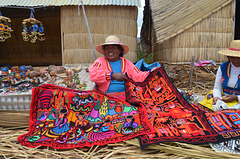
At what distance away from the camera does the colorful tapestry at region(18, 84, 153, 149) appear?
1722mm

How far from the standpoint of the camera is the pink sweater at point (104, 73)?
2.50 m

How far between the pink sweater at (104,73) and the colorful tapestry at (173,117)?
214mm

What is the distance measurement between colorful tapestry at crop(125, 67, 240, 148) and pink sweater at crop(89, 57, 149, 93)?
8.4 inches

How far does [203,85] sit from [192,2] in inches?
88.0

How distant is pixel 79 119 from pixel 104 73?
0.76 m

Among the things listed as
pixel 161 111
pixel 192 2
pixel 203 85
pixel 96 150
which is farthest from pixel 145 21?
A: pixel 96 150

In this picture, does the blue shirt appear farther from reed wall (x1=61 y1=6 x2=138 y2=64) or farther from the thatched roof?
Result: reed wall (x1=61 y1=6 x2=138 y2=64)

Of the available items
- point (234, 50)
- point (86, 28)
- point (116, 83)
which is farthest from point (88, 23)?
point (234, 50)

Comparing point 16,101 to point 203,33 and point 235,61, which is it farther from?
point 203,33

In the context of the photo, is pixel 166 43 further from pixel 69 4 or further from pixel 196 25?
pixel 69 4

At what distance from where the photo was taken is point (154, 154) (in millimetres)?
1588

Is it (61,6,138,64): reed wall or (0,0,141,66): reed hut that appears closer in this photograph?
(0,0,141,66): reed hut

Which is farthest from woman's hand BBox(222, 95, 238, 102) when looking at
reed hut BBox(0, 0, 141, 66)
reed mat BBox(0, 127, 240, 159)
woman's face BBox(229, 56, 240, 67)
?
reed hut BBox(0, 0, 141, 66)

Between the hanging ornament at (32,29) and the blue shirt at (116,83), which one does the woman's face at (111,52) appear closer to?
the blue shirt at (116,83)
